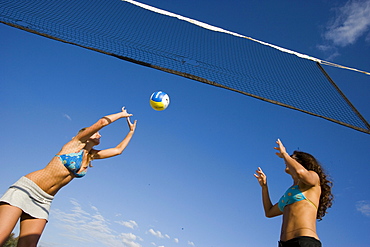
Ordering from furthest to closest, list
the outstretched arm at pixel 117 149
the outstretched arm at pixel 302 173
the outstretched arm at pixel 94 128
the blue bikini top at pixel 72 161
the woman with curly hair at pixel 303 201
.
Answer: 1. the outstretched arm at pixel 117 149
2. the outstretched arm at pixel 94 128
3. the blue bikini top at pixel 72 161
4. the outstretched arm at pixel 302 173
5. the woman with curly hair at pixel 303 201

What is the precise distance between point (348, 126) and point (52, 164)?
469 centimetres

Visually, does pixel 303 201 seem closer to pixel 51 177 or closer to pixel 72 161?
pixel 72 161

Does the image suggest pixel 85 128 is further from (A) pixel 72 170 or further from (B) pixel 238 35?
(B) pixel 238 35

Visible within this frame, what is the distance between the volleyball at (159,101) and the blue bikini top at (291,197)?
281 cm

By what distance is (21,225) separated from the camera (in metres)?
3.51

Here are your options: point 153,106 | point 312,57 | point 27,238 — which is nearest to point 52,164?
point 27,238

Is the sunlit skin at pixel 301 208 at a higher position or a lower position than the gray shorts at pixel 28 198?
higher

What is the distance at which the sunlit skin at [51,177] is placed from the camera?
3.28 m

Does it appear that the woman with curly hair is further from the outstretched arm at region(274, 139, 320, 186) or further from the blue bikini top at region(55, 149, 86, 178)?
the blue bikini top at region(55, 149, 86, 178)

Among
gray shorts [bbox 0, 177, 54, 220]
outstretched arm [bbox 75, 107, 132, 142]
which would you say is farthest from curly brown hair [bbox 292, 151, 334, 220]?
gray shorts [bbox 0, 177, 54, 220]

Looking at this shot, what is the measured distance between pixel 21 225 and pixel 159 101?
2.94m

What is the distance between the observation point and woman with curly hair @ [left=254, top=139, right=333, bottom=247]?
3.02m

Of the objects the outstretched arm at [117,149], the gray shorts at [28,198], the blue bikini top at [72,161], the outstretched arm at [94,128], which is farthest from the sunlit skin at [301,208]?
the gray shorts at [28,198]

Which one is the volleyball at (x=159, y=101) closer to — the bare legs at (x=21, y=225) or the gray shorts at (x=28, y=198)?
the gray shorts at (x=28, y=198)
